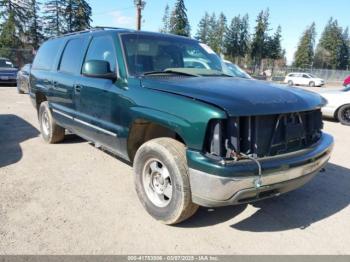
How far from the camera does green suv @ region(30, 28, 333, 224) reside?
290cm

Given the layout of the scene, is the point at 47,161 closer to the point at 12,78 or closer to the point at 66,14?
the point at 12,78

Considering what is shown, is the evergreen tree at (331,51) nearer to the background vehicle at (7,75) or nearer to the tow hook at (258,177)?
the background vehicle at (7,75)

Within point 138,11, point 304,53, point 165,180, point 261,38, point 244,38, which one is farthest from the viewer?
point 304,53

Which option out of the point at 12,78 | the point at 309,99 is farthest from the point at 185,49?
the point at 12,78

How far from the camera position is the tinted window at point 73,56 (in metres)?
4.99

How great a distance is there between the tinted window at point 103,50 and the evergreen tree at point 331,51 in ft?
334

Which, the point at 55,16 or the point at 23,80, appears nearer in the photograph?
the point at 23,80

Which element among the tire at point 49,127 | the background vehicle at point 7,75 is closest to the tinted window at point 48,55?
the tire at point 49,127

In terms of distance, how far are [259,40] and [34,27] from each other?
157 ft

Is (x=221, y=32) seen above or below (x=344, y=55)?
above

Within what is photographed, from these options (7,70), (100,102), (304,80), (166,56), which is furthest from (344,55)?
(100,102)

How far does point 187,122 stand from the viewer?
3002mm

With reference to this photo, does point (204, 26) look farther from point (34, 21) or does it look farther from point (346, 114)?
point (346, 114)

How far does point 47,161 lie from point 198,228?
299cm
